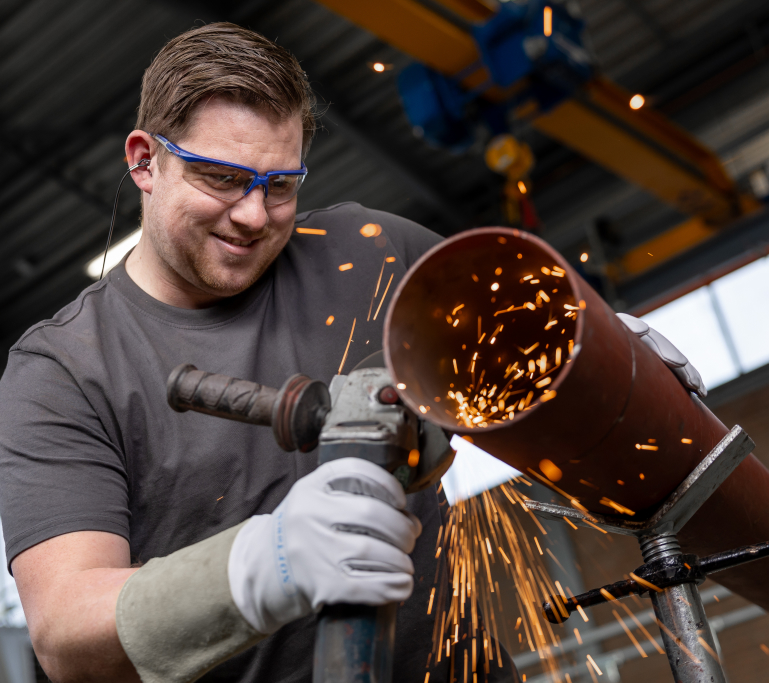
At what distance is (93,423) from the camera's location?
1569mm

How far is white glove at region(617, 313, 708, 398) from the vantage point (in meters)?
1.41

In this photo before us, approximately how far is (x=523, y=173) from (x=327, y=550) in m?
4.79

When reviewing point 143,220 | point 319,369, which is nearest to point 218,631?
point 319,369

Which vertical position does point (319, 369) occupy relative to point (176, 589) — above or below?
above

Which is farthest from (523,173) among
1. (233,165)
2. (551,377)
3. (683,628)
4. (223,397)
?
(223,397)

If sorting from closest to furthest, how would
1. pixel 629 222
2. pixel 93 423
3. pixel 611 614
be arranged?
pixel 93 423, pixel 611 614, pixel 629 222

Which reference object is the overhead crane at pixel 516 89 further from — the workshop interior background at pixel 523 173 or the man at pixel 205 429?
the man at pixel 205 429

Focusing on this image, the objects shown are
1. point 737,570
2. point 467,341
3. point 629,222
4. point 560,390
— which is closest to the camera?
point 560,390

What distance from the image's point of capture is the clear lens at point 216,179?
1669 millimetres

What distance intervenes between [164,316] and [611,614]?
6065 millimetres

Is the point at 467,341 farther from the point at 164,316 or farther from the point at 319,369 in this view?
the point at 164,316

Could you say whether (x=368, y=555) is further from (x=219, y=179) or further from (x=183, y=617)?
(x=219, y=179)

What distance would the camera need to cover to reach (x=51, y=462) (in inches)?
58.1

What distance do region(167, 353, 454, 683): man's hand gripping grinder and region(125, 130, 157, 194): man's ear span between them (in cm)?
72
